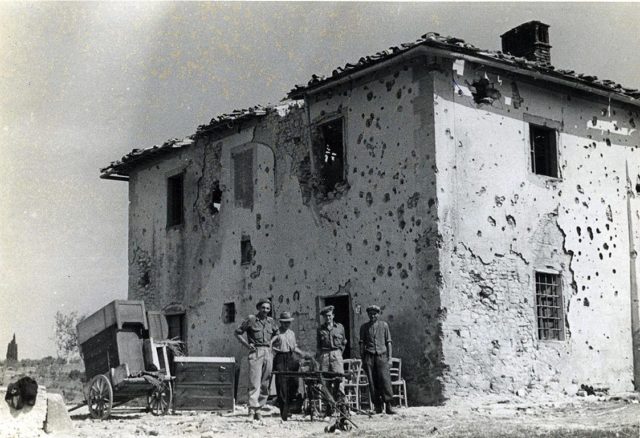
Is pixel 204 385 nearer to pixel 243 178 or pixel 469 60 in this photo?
pixel 243 178

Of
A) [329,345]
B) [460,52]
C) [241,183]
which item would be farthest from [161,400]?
[460,52]

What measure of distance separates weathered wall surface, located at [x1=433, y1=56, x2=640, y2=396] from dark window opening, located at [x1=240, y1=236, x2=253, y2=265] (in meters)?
5.52

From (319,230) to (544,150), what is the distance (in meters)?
4.70

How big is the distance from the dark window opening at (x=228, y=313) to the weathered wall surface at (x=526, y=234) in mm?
6335

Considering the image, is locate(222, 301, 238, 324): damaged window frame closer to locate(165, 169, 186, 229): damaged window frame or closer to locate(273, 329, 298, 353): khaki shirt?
locate(165, 169, 186, 229): damaged window frame

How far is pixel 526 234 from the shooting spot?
1658cm

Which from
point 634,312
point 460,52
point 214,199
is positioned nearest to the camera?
point 460,52

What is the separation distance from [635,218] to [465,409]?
266 inches

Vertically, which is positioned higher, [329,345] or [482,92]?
[482,92]

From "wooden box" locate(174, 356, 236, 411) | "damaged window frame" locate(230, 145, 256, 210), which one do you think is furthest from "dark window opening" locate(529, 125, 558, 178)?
"wooden box" locate(174, 356, 236, 411)

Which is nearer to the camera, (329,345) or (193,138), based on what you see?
(329,345)

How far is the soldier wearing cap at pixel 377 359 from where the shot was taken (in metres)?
13.6

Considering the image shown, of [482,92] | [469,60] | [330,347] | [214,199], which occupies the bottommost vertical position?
[330,347]

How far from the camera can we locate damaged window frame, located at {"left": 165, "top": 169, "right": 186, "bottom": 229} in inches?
883
